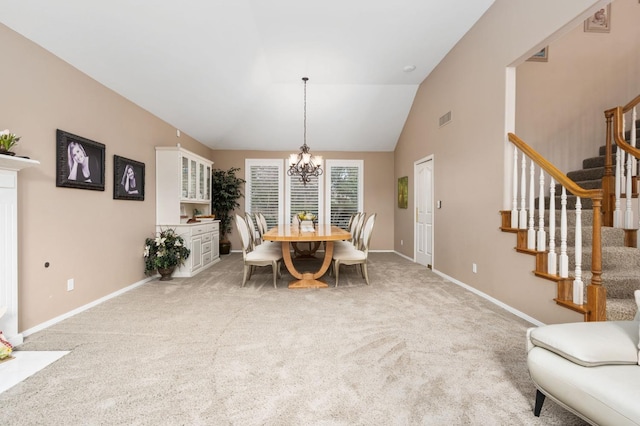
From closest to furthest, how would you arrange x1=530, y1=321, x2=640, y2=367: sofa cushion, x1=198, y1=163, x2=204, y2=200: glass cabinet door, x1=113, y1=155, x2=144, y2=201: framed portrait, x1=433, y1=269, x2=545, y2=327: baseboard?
x1=530, y1=321, x2=640, y2=367: sofa cushion
x1=433, y1=269, x2=545, y2=327: baseboard
x1=113, y1=155, x2=144, y2=201: framed portrait
x1=198, y1=163, x2=204, y2=200: glass cabinet door

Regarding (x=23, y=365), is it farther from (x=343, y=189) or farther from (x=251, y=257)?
(x=343, y=189)

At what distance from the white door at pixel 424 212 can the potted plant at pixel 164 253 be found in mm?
4158

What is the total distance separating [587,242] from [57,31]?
216 inches

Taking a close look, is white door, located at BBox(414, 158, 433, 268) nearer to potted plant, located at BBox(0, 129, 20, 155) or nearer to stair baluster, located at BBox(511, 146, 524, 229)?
stair baluster, located at BBox(511, 146, 524, 229)

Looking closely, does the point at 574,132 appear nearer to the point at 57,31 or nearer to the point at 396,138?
the point at 396,138

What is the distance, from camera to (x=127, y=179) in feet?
13.1

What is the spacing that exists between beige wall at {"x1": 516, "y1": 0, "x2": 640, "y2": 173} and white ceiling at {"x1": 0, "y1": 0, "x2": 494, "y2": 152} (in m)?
1.42

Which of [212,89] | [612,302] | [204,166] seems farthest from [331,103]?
[612,302]

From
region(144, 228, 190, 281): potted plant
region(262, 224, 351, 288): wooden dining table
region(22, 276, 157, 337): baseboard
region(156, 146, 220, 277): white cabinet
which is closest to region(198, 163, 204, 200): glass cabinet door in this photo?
region(156, 146, 220, 277): white cabinet

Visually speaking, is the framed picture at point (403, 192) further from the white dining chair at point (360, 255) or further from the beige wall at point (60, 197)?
the beige wall at point (60, 197)

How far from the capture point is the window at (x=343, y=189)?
763 cm

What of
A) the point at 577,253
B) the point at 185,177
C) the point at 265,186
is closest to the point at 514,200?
the point at 577,253

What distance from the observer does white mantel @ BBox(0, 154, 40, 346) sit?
2279 mm

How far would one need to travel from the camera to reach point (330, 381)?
187 cm
